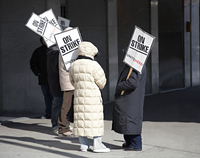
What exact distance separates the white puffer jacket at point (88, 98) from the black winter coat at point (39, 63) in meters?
3.35

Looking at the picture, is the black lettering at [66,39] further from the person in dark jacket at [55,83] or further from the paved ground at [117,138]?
the paved ground at [117,138]

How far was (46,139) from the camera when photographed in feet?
25.6

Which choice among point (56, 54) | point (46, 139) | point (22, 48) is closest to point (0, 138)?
point (46, 139)

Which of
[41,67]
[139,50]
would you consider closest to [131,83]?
[139,50]

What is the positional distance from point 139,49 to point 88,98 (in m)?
1.04

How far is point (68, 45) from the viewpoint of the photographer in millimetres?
7344

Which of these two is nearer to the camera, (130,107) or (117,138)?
(130,107)

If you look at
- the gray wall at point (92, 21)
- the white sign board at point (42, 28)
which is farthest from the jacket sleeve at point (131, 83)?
the gray wall at point (92, 21)

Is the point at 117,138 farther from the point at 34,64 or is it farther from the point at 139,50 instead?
the point at 34,64

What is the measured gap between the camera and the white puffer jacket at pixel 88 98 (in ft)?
21.4

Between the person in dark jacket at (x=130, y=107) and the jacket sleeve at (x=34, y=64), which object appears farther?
the jacket sleeve at (x=34, y=64)

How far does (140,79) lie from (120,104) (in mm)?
470

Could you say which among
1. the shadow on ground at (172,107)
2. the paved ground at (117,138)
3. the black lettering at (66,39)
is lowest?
the paved ground at (117,138)

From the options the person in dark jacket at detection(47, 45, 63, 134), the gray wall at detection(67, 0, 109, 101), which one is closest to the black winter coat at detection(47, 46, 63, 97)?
the person in dark jacket at detection(47, 45, 63, 134)
